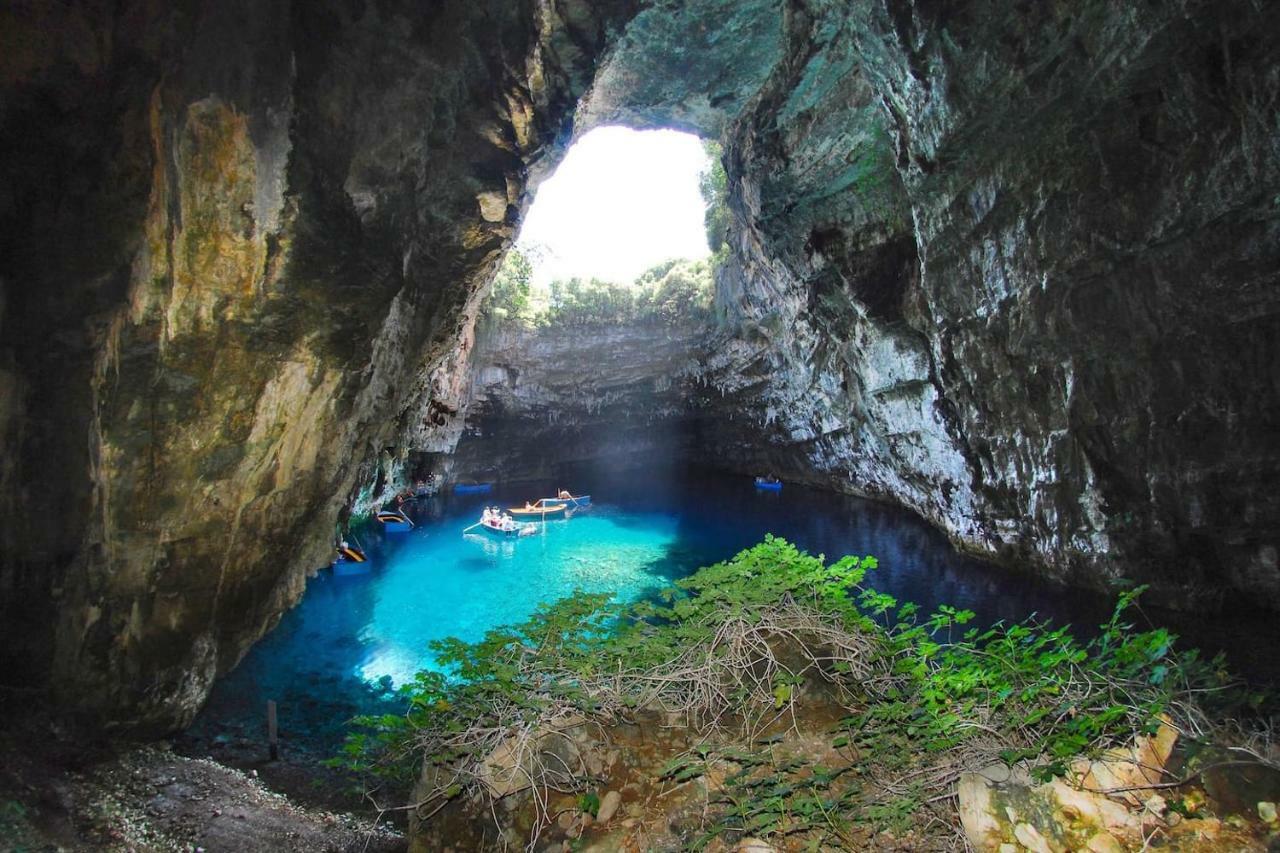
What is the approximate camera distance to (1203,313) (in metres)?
7.32

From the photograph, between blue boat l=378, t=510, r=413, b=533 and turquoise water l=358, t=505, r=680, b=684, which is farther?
blue boat l=378, t=510, r=413, b=533

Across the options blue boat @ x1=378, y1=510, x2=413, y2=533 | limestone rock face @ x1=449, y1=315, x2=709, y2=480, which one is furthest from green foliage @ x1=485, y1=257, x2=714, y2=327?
blue boat @ x1=378, y1=510, x2=413, y2=533

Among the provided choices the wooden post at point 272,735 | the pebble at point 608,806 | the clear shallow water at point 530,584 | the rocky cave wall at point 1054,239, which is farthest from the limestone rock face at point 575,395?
the pebble at point 608,806

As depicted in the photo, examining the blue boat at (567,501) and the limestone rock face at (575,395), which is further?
the limestone rock face at (575,395)

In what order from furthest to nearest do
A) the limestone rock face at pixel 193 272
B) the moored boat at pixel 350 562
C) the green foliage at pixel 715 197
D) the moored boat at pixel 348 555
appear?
the green foliage at pixel 715 197
the moored boat at pixel 348 555
the moored boat at pixel 350 562
the limestone rock face at pixel 193 272

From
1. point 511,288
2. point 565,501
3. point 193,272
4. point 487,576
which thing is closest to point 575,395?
point 565,501

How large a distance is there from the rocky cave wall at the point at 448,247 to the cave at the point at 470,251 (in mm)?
38

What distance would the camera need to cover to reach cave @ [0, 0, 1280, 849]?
534 centimetres

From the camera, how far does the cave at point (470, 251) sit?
5.34 m

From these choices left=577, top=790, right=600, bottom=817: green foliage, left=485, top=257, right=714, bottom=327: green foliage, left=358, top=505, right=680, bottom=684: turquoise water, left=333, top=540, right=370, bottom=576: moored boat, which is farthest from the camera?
left=485, top=257, right=714, bottom=327: green foliage

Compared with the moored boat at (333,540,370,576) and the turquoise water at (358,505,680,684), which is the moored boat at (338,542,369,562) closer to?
the moored boat at (333,540,370,576)

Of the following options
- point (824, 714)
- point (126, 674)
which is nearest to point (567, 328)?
point (126, 674)

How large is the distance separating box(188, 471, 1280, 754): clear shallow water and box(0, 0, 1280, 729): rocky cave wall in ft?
3.57

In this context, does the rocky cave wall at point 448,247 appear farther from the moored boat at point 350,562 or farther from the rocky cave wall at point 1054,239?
the moored boat at point 350,562
